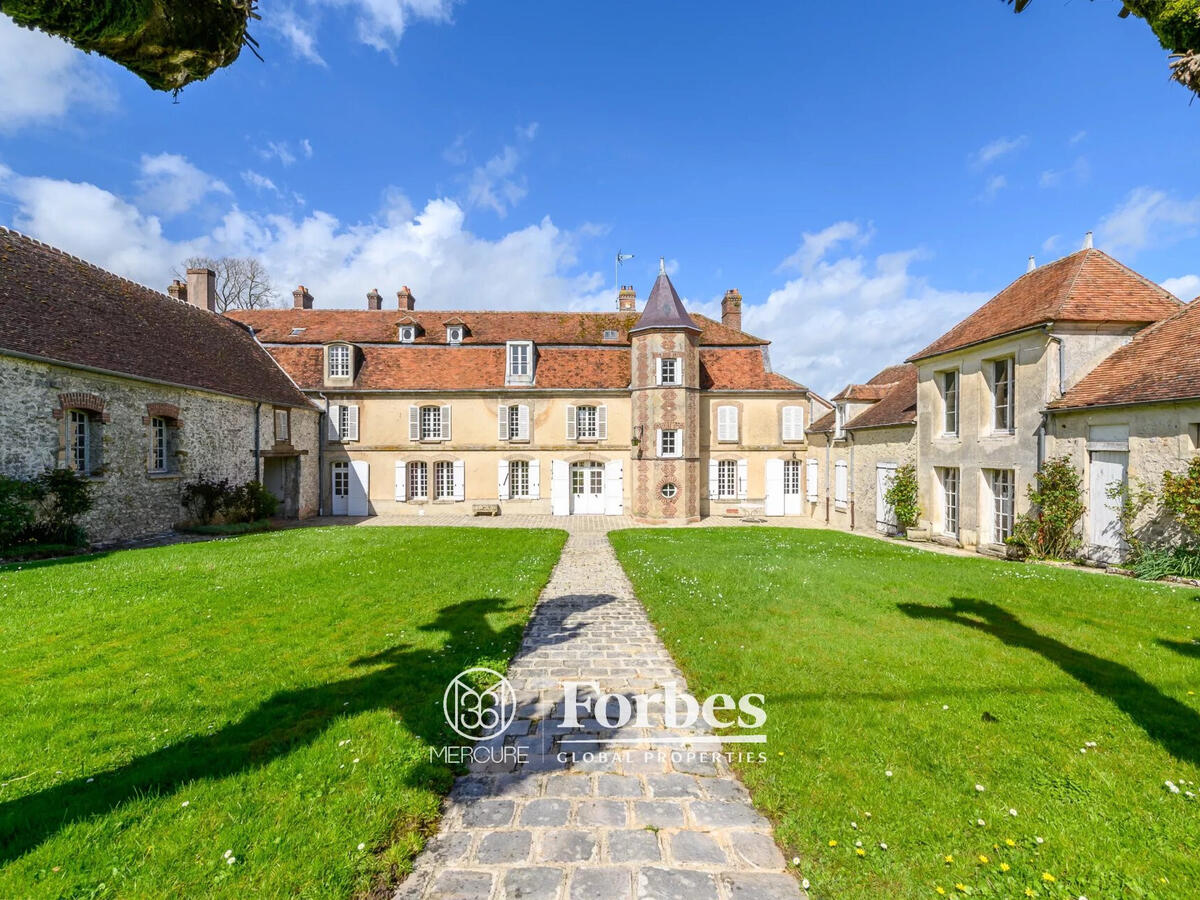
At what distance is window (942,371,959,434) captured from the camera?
44.3 feet

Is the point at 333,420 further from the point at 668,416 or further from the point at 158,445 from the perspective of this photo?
the point at 668,416

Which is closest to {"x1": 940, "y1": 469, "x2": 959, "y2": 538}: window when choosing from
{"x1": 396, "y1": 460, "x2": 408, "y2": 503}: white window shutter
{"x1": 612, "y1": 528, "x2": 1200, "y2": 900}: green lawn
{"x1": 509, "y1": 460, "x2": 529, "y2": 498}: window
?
{"x1": 612, "y1": 528, "x2": 1200, "y2": 900}: green lawn

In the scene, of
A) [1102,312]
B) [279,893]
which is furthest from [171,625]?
[1102,312]

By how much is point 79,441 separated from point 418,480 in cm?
999

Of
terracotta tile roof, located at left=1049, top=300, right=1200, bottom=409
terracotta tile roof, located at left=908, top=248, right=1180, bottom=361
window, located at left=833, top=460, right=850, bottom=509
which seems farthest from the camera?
window, located at left=833, top=460, right=850, bottom=509

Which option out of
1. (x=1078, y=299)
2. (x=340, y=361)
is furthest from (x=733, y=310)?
(x=340, y=361)

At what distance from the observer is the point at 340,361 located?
2042 cm

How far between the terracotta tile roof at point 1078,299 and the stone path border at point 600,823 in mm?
12344

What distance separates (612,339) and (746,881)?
67.2 ft

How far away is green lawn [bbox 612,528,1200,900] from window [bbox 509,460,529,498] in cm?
1349

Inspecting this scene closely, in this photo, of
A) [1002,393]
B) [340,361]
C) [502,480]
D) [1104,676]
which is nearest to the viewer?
[1104,676]

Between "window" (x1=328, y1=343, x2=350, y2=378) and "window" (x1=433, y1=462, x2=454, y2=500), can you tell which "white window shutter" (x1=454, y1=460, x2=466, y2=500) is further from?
"window" (x1=328, y1=343, x2=350, y2=378)

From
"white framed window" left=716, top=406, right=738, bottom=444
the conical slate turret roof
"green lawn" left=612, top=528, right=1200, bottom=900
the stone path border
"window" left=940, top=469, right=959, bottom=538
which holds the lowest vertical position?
the stone path border

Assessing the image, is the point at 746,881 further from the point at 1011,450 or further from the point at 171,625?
the point at 1011,450
